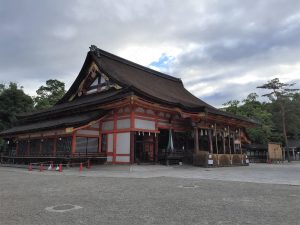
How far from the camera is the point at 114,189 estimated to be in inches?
321

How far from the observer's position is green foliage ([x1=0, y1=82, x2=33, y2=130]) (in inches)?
1260

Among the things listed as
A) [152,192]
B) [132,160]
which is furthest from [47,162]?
[152,192]

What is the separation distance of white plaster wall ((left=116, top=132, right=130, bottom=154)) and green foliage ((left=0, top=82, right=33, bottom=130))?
19218 mm

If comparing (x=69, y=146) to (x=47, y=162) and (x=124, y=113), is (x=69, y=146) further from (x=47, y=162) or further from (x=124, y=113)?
(x=124, y=113)

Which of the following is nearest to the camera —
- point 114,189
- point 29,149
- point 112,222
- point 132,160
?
point 112,222

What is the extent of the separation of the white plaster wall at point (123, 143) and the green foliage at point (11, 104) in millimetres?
19218

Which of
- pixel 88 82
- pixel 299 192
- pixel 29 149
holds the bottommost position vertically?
pixel 299 192

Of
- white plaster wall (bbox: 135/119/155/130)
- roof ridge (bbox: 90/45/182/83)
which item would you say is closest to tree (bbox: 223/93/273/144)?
roof ridge (bbox: 90/45/182/83)

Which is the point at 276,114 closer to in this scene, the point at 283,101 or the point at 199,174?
the point at 283,101

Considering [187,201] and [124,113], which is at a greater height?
[124,113]

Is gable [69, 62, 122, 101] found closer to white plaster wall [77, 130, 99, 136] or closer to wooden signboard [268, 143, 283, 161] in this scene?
white plaster wall [77, 130, 99, 136]

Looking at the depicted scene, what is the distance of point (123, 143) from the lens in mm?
17641

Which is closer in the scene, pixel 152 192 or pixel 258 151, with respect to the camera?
pixel 152 192

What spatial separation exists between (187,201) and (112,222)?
7.67 feet
